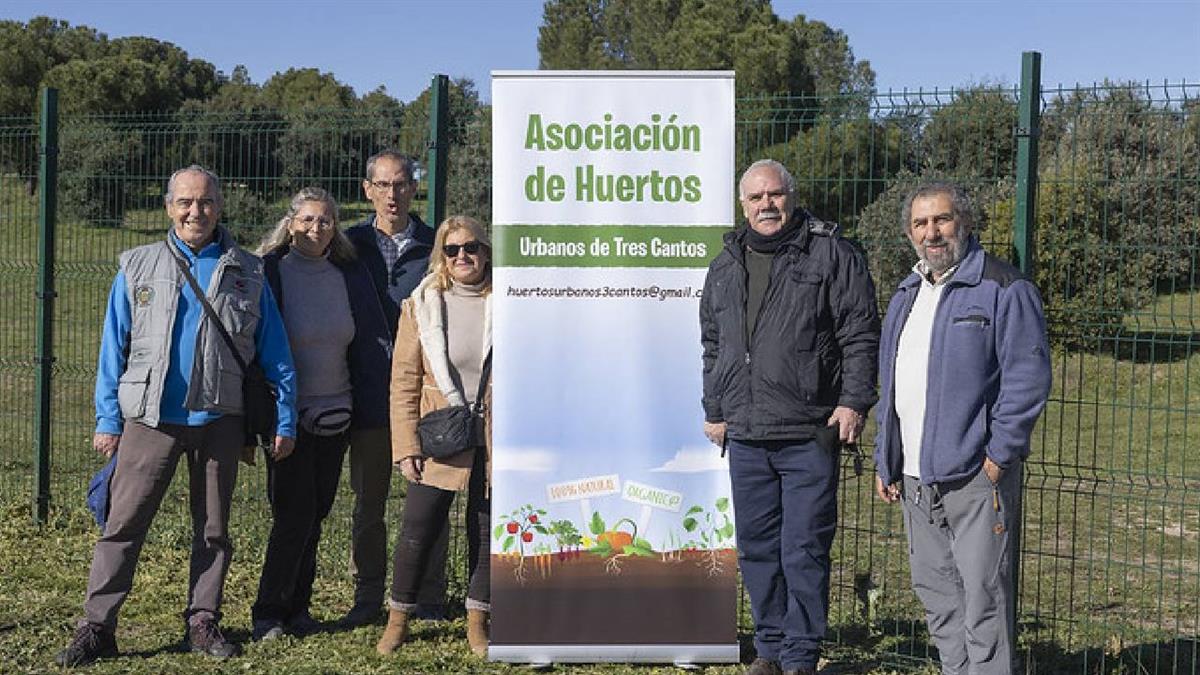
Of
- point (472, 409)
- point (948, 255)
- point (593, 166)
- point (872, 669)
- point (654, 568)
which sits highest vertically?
point (593, 166)

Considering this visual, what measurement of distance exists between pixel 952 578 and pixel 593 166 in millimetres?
2073

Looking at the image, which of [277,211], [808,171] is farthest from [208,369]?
[808,171]

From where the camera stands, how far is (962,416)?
15.4 ft

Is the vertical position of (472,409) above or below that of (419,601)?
above

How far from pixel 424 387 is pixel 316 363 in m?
0.58

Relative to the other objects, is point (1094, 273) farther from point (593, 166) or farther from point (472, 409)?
point (472, 409)

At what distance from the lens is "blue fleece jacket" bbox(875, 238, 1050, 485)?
4.58m

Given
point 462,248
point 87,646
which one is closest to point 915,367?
point 462,248

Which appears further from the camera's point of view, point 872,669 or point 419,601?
point 419,601

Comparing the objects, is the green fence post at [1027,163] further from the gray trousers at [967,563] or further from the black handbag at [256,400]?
the black handbag at [256,400]

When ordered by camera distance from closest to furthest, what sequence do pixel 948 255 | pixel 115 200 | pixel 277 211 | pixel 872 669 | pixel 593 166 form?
1. pixel 948 255
2. pixel 593 166
3. pixel 872 669
4. pixel 277 211
5. pixel 115 200

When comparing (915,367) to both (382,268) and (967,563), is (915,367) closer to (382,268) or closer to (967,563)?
(967,563)

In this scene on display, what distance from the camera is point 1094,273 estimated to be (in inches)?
247

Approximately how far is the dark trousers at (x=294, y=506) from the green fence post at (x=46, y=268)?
2665mm
